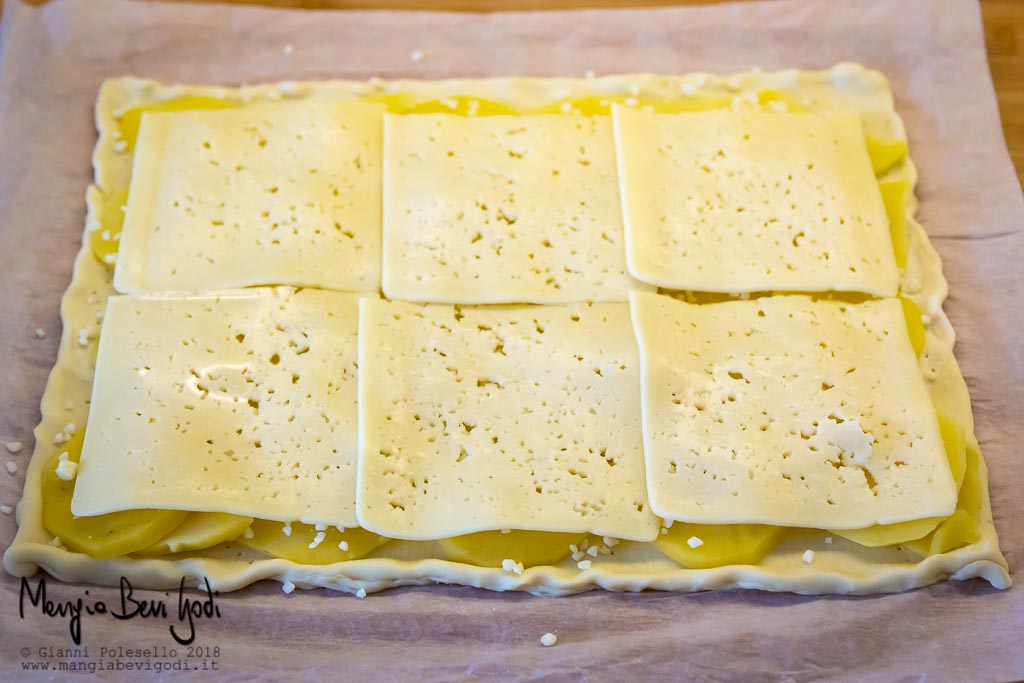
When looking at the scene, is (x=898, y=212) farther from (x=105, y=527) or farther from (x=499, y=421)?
(x=105, y=527)

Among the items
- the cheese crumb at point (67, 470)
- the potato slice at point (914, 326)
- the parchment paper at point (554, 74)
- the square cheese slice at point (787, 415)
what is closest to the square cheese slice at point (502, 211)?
the square cheese slice at point (787, 415)

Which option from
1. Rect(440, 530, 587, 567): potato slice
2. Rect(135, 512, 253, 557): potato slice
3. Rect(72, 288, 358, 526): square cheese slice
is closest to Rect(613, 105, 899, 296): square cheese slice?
Rect(440, 530, 587, 567): potato slice

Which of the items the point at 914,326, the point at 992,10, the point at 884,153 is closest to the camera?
the point at 914,326

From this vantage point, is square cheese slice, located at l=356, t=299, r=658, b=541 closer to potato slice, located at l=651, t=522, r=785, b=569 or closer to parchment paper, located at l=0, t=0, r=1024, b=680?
potato slice, located at l=651, t=522, r=785, b=569

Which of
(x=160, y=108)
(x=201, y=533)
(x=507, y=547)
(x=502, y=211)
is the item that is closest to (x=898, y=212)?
(x=502, y=211)

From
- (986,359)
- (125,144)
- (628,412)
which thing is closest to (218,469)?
(628,412)

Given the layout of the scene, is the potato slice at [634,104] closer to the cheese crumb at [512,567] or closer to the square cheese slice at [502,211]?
the square cheese slice at [502,211]
